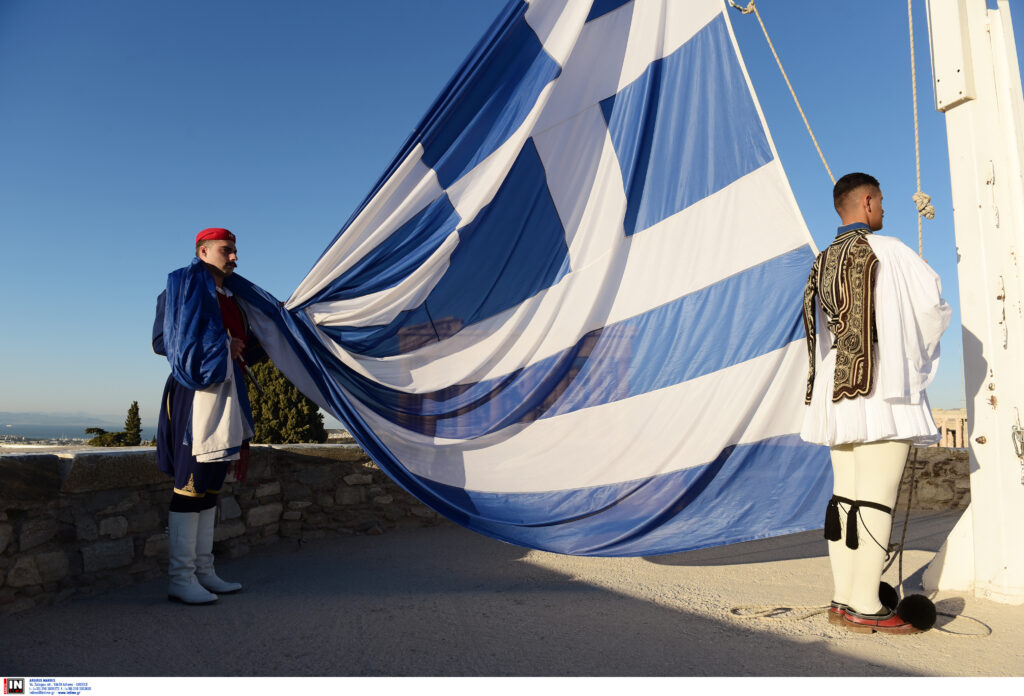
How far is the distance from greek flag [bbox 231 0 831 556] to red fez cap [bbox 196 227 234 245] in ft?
0.72

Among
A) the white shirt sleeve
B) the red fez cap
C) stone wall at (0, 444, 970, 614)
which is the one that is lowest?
stone wall at (0, 444, 970, 614)

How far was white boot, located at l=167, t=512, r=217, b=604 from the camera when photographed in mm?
2828

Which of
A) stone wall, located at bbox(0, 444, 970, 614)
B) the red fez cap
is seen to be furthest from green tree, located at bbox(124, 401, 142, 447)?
the red fez cap

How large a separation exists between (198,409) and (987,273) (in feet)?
11.1

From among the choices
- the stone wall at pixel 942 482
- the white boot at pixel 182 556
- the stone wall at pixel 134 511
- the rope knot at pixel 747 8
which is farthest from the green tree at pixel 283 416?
the stone wall at pixel 942 482

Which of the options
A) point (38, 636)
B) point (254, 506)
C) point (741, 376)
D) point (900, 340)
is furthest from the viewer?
point (254, 506)

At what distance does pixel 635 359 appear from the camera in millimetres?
3045

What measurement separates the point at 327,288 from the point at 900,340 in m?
2.39

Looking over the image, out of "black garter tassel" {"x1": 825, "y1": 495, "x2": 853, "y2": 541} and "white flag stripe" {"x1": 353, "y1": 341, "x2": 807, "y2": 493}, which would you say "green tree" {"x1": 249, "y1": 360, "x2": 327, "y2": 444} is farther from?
"black garter tassel" {"x1": 825, "y1": 495, "x2": 853, "y2": 541}

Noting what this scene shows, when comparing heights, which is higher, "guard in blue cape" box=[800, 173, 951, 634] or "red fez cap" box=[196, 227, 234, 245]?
"red fez cap" box=[196, 227, 234, 245]

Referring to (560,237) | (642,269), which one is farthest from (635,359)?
(560,237)

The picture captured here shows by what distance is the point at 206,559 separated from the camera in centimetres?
303
